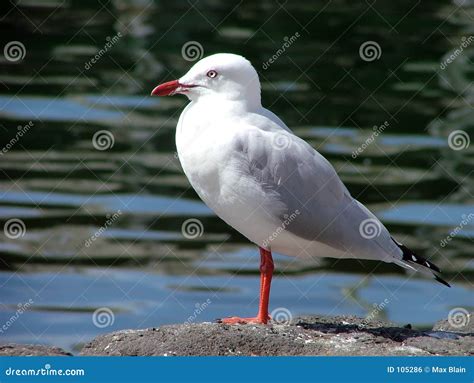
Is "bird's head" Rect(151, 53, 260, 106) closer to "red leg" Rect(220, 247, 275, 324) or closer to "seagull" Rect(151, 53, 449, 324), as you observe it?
"seagull" Rect(151, 53, 449, 324)

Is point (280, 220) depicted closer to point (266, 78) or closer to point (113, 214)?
point (113, 214)

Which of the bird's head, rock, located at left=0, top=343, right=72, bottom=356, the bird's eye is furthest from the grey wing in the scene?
rock, located at left=0, top=343, right=72, bottom=356

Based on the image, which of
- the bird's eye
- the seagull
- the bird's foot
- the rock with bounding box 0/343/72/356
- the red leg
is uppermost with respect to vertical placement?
the bird's eye

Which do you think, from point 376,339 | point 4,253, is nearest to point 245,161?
point 376,339

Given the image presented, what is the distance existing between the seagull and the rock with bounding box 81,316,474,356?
53 cm

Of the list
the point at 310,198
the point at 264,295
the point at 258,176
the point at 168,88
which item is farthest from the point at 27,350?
the point at 310,198

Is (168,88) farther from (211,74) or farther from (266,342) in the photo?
(266,342)

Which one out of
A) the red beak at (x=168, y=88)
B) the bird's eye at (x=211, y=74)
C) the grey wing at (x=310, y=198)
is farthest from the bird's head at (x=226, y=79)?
the grey wing at (x=310, y=198)

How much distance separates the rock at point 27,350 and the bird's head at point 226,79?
2106 mm

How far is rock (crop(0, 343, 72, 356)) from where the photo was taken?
8.36m

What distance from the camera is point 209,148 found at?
891 cm

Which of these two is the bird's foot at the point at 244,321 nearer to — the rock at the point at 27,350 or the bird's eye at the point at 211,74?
the rock at the point at 27,350

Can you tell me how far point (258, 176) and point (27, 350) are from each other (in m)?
2.10

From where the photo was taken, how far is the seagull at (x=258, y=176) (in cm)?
897
